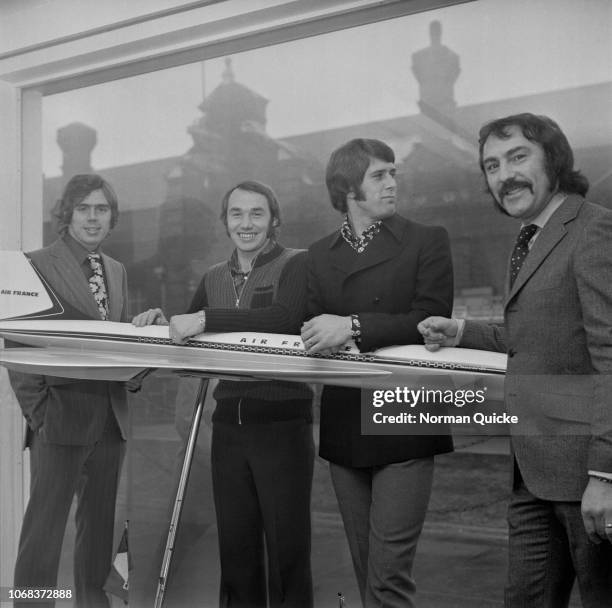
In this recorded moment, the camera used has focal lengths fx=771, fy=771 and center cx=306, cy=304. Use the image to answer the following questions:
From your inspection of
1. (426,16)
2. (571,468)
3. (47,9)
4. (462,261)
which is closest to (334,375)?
(462,261)

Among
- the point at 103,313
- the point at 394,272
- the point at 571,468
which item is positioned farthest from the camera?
the point at 103,313

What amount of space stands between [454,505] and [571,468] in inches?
25.4

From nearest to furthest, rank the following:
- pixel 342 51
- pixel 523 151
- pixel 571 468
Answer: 1. pixel 571 468
2. pixel 523 151
3. pixel 342 51

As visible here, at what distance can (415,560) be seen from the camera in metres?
2.38

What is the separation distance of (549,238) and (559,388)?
13.7 inches

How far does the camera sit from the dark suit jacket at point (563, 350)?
1.67 m

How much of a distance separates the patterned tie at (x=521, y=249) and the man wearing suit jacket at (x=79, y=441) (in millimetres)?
1457

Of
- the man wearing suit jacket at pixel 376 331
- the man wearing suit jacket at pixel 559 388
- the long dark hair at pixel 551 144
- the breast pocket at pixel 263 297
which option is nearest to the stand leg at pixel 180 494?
the breast pocket at pixel 263 297

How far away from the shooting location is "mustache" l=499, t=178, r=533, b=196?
1.94 meters

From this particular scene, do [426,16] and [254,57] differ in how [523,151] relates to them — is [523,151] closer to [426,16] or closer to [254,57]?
[426,16]

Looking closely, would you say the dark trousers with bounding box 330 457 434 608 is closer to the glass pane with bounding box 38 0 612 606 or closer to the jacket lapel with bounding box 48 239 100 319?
the glass pane with bounding box 38 0 612 606

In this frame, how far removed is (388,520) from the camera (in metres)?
2.14

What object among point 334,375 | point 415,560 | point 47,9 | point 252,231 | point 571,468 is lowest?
point 415,560

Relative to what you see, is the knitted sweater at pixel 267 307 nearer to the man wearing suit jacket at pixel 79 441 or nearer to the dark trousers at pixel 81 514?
the man wearing suit jacket at pixel 79 441
